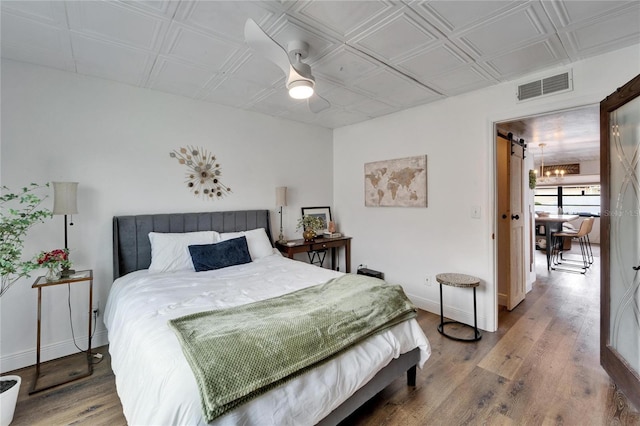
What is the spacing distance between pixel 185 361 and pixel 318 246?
109 inches

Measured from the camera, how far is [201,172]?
3.27 m

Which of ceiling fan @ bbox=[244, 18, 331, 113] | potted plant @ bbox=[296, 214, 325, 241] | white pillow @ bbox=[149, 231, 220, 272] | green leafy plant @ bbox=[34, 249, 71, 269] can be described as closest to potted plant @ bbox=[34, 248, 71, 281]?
green leafy plant @ bbox=[34, 249, 71, 269]

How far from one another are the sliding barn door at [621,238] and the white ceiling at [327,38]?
57cm

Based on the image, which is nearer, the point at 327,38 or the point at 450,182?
the point at 327,38

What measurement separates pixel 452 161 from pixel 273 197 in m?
2.28

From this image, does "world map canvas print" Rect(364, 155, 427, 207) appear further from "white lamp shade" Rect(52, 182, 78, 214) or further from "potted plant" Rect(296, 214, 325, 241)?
"white lamp shade" Rect(52, 182, 78, 214)

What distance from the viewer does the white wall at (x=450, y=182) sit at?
8.04ft

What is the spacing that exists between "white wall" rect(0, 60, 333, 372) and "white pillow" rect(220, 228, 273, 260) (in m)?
0.43

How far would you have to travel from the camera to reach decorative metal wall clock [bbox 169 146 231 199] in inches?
124

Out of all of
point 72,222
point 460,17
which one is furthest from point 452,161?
point 72,222

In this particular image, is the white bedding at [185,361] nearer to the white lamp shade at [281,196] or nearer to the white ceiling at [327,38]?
the white lamp shade at [281,196]

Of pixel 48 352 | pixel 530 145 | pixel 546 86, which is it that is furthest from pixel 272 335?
pixel 530 145

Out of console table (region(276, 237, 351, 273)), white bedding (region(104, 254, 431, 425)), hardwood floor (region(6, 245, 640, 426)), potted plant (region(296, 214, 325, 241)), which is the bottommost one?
hardwood floor (region(6, 245, 640, 426))

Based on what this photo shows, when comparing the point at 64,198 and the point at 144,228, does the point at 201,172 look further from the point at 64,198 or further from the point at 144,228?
the point at 64,198
